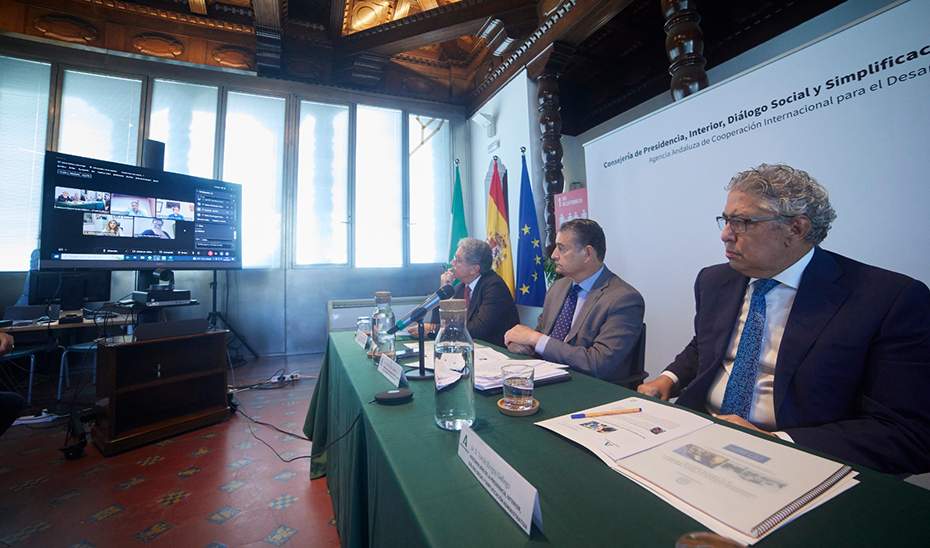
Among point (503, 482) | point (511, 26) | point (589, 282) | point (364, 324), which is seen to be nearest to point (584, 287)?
point (589, 282)

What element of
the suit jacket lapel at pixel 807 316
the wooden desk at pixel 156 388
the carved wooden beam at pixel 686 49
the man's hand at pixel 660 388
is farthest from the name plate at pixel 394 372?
the carved wooden beam at pixel 686 49

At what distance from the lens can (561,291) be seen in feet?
6.20

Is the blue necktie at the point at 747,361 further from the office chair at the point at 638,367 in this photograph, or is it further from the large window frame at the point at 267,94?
the large window frame at the point at 267,94

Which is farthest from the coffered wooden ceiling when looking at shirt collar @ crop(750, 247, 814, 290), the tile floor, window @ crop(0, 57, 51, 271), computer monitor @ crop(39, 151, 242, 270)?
the tile floor

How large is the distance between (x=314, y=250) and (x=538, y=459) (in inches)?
179

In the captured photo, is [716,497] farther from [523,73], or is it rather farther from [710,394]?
[523,73]

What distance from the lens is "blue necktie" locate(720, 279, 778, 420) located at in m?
1.02

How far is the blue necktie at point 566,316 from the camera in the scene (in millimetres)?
1771

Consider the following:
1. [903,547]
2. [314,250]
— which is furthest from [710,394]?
[314,250]

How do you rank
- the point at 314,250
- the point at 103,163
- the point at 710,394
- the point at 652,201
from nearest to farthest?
the point at 710,394, the point at 652,201, the point at 103,163, the point at 314,250

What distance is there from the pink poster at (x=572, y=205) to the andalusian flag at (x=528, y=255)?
43cm

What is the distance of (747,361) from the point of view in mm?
1038

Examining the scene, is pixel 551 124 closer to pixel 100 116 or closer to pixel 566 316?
pixel 566 316

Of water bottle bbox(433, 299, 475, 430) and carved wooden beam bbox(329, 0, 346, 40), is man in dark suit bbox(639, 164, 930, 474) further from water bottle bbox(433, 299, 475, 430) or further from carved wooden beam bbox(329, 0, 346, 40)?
carved wooden beam bbox(329, 0, 346, 40)
